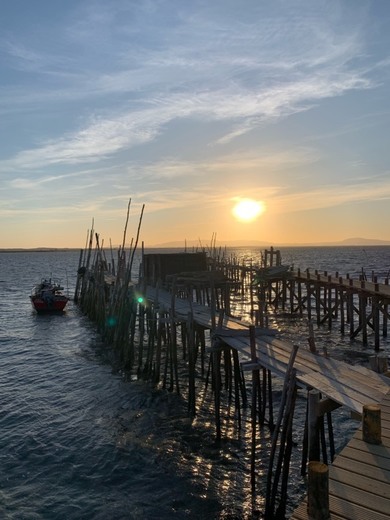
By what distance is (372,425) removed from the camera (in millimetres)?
5922

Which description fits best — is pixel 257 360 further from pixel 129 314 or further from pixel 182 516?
pixel 129 314

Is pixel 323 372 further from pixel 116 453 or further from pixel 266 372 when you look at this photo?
pixel 116 453

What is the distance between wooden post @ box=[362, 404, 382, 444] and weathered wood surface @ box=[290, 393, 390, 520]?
0.08 metres

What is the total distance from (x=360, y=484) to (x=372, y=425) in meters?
1.12

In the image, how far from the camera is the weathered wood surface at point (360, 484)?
4504 millimetres

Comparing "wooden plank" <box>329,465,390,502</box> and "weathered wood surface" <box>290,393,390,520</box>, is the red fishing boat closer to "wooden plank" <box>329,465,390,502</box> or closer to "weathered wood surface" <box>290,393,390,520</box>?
"weathered wood surface" <box>290,393,390,520</box>

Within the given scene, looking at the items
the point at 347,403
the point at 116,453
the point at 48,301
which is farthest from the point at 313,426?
the point at 48,301

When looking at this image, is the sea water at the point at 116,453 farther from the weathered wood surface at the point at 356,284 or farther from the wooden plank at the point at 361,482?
the wooden plank at the point at 361,482

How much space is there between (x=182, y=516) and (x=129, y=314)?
42.9 ft

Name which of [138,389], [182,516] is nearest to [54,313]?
[138,389]

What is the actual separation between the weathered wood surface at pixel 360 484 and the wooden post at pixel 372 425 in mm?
78

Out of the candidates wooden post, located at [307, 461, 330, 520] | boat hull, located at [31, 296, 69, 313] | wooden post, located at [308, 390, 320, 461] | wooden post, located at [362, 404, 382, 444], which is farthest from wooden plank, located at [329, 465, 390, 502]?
boat hull, located at [31, 296, 69, 313]

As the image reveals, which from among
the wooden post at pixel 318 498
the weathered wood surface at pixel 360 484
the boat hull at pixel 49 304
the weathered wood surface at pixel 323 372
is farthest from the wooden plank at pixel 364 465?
the boat hull at pixel 49 304

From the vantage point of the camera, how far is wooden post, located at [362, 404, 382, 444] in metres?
5.91
